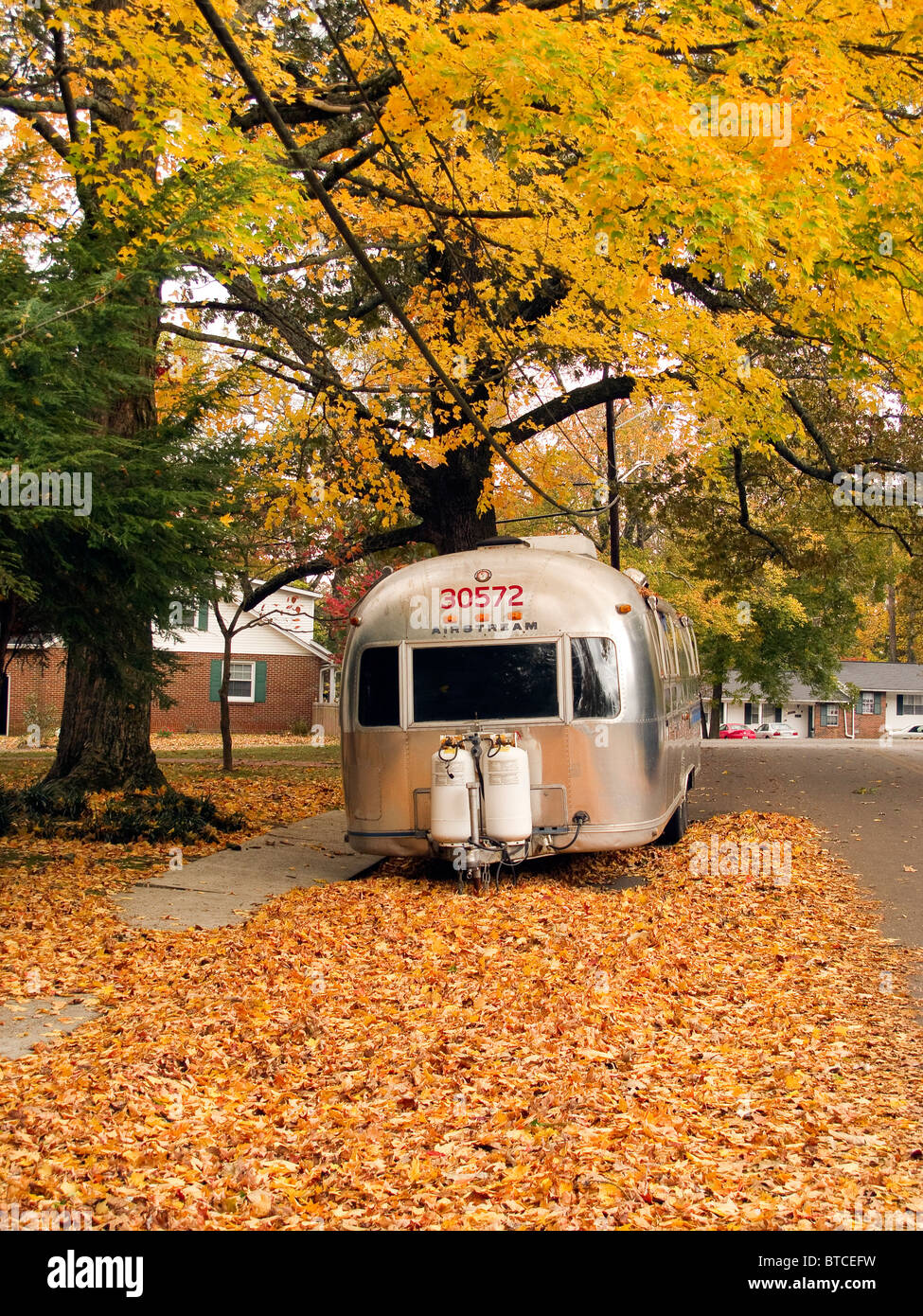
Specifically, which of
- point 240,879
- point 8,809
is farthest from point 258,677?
point 240,879

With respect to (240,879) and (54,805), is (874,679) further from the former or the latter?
(240,879)

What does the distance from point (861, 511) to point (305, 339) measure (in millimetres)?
10331

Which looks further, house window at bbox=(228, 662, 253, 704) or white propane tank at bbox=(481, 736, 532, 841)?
house window at bbox=(228, 662, 253, 704)

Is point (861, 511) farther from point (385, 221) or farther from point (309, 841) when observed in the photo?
point (309, 841)

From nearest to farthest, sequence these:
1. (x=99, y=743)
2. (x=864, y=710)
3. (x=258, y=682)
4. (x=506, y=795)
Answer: (x=506, y=795), (x=99, y=743), (x=258, y=682), (x=864, y=710)

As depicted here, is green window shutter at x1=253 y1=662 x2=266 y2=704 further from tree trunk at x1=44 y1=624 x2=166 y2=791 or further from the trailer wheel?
the trailer wheel

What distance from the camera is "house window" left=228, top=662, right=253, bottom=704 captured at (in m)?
37.8

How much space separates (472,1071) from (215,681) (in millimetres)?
32785

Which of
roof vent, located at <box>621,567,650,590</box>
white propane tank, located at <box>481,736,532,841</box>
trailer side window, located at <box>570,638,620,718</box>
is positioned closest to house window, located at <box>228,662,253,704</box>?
roof vent, located at <box>621,567,650,590</box>

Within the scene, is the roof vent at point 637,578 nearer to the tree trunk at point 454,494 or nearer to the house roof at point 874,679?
the tree trunk at point 454,494

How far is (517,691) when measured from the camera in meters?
9.91

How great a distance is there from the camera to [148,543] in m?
9.39

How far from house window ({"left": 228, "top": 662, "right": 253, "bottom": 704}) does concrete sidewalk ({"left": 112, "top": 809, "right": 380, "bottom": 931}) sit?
24.2 meters

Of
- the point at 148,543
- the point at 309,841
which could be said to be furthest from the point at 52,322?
the point at 309,841
